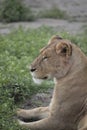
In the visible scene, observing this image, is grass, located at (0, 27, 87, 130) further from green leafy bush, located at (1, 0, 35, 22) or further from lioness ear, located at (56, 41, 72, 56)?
green leafy bush, located at (1, 0, 35, 22)

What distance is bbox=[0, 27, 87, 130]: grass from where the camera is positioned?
657cm

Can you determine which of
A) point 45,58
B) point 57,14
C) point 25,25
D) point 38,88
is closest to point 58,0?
point 57,14

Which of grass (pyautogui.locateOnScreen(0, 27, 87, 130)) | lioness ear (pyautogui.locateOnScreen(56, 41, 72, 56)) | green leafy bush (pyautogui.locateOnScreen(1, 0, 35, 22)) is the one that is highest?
lioness ear (pyautogui.locateOnScreen(56, 41, 72, 56))

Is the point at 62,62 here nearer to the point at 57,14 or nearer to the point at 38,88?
the point at 38,88

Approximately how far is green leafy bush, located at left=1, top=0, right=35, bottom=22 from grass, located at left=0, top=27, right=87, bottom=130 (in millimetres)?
1745

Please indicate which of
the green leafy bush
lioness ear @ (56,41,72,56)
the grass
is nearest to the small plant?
the green leafy bush

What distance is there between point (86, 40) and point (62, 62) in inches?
212

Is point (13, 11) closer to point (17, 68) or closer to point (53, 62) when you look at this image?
point (17, 68)

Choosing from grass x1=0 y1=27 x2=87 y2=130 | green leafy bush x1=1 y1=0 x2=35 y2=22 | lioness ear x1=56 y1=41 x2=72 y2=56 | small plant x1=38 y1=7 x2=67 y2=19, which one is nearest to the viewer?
Answer: lioness ear x1=56 y1=41 x2=72 y2=56

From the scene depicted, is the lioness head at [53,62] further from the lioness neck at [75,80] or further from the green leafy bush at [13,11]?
the green leafy bush at [13,11]

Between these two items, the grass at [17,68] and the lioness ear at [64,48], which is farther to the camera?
the grass at [17,68]

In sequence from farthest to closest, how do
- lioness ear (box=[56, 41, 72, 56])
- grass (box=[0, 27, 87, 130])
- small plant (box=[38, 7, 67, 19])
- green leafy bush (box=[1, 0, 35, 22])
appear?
small plant (box=[38, 7, 67, 19])
green leafy bush (box=[1, 0, 35, 22])
grass (box=[0, 27, 87, 130])
lioness ear (box=[56, 41, 72, 56])

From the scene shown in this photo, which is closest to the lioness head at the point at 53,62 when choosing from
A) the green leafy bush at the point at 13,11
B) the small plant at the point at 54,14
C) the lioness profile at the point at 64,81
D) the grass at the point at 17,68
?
the lioness profile at the point at 64,81

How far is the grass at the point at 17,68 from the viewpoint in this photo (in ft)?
21.5
